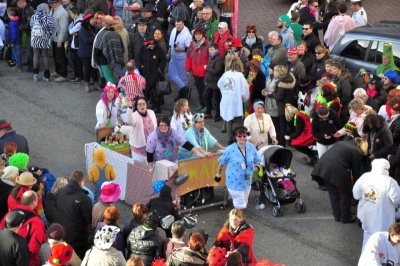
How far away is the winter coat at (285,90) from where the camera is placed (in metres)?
17.1

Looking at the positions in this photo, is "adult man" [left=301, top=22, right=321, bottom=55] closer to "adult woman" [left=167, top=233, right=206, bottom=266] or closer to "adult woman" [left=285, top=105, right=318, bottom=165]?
"adult woman" [left=285, top=105, right=318, bottom=165]

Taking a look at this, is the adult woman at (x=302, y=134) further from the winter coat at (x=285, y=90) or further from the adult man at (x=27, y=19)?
the adult man at (x=27, y=19)

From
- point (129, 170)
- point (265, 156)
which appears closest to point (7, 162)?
point (129, 170)

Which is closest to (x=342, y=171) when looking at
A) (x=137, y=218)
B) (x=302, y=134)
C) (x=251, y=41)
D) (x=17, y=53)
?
(x=302, y=134)

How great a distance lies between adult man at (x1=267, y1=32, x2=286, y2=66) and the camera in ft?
60.5

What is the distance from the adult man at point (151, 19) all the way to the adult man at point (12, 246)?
9694 millimetres

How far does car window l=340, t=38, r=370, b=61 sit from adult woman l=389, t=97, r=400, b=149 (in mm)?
3416

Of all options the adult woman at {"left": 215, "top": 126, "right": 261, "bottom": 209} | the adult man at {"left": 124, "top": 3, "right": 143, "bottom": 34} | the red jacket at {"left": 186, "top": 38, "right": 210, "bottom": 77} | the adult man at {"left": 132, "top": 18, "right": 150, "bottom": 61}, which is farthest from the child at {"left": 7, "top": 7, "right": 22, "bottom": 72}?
the adult woman at {"left": 215, "top": 126, "right": 261, "bottom": 209}

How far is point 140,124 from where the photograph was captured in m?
15.6

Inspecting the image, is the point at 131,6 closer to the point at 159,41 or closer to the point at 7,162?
the point at 159,41

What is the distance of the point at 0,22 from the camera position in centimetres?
2216

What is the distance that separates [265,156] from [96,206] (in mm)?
3449

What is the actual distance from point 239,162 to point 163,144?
139 centimetres

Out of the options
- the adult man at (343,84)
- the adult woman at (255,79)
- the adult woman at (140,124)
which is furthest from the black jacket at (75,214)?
the adult woman at (255,79)
